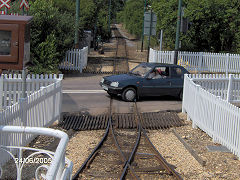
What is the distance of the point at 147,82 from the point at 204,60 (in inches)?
470

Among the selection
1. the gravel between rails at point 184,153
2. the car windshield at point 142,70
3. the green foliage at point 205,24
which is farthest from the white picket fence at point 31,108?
the green foliage at point 205,24

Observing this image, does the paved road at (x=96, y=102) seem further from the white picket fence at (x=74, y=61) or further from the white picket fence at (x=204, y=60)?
the white picket fence at (x=204, y=60)

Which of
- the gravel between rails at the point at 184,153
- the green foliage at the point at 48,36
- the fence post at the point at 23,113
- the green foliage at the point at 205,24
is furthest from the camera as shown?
the green foliage at the point at 205,24

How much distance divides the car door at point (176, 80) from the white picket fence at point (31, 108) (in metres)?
5.75

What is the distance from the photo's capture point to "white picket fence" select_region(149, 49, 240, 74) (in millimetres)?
26138

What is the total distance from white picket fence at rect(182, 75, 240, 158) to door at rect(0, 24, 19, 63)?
4.86 meters

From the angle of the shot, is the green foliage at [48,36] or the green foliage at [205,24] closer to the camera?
the green foliage at [48,36]

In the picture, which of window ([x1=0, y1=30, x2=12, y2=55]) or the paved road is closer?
window ([x1=0, y1=30, x2=12, y2=55])

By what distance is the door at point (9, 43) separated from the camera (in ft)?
23.4

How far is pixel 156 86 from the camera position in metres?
15.7

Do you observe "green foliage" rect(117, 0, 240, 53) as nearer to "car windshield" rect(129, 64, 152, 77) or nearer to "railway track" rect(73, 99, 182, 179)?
"car windshield" rect(129, 64, 152, 77)

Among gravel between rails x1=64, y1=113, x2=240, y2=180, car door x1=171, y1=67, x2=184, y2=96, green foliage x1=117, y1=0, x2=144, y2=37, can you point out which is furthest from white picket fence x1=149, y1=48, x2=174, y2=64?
green foliage x1=117, y1=0, x2=144, y2=37

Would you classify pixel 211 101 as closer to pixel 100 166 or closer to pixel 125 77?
pixel 100 166

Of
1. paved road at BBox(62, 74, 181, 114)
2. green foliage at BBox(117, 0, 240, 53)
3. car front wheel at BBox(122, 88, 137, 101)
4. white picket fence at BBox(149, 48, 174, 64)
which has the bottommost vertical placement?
paved road at BBox(62, 74, 181, 114)
